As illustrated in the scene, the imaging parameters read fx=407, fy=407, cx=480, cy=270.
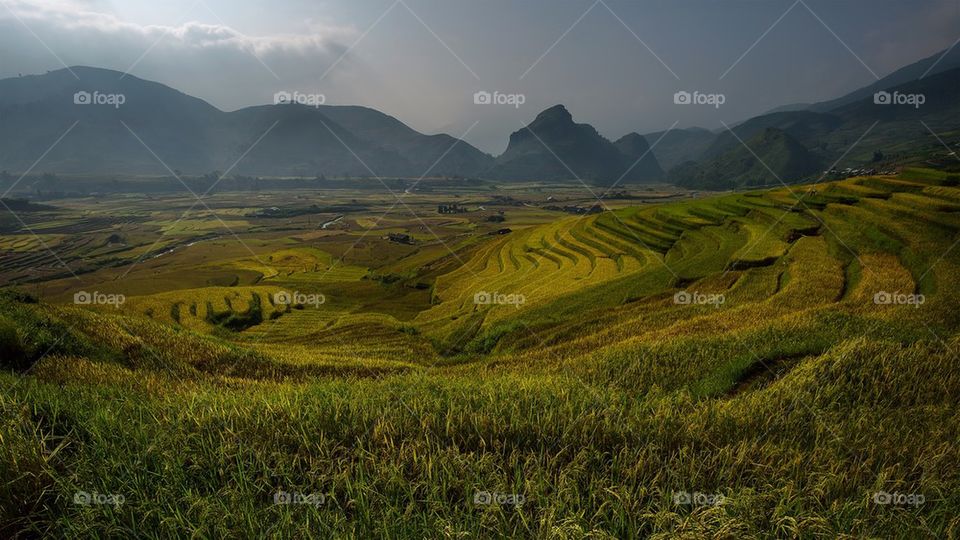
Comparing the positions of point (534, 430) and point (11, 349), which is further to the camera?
point (11, 349)

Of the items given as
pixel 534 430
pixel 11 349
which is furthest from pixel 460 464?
pixel 11 349

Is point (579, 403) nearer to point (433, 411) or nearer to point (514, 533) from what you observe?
point (433, 411)

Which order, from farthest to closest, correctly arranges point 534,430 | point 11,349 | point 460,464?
point 11,349
point 534,430
point 460,464

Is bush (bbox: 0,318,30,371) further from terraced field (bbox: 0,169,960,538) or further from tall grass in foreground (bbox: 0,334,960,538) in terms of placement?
tall grass in foreground (bbox: 0,334,960,538)

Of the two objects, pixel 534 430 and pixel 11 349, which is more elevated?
pixel 11 349

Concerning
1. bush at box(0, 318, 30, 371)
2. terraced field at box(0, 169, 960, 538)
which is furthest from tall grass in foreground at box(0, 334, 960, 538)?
bush at box(0, 318, 30, 371)

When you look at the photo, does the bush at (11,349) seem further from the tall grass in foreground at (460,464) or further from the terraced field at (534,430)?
the tall grass in foreground at (460,464)

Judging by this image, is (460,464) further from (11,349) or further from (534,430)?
(11,349)

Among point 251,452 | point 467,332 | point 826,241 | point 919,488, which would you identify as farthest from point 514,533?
point 826,241

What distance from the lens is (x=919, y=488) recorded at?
3.82 metres

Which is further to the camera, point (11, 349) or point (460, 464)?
point (11, 349)

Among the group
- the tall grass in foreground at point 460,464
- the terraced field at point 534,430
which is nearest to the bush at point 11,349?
the terraced field at point 534,430

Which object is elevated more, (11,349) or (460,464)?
(11,349)

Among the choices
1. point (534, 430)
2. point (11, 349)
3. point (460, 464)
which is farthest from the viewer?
point (11, 349)
